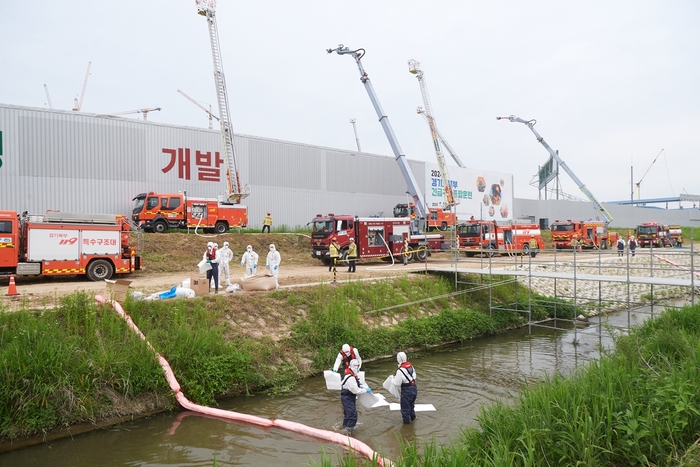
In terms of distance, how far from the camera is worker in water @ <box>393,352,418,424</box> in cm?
942

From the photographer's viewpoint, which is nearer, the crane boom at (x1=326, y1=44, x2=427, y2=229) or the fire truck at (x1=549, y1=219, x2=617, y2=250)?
the crane boom at (x1=326, y1=44, x2=427, y2=229)

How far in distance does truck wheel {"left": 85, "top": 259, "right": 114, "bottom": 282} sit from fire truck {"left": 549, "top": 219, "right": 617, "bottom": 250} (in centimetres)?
2975

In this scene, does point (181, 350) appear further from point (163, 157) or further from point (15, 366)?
point (163, 157)

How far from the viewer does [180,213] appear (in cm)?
2781

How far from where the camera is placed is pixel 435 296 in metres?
19.8

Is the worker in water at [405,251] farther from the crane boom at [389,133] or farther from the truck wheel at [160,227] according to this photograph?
the truck wheel at [160,227]

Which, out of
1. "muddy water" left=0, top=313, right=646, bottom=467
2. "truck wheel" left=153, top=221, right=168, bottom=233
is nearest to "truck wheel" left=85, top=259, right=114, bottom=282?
"truck wheel" left=153, top=221, right=168, bottom=233

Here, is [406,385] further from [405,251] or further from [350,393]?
[405,251]

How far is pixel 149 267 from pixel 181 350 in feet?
39.9

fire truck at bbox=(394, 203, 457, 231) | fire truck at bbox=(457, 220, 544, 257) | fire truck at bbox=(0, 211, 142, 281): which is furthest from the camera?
fire truck at bbox=(394, 203, 457, 231)

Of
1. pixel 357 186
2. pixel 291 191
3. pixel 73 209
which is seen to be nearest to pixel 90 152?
pixel 73 209

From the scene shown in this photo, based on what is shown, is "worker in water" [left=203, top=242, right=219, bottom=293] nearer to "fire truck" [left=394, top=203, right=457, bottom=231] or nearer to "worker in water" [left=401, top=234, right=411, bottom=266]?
"worker in water" [left=401, top=234, right=411, bottom=266]

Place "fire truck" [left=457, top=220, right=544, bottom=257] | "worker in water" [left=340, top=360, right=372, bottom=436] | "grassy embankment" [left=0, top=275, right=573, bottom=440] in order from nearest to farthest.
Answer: "worker in water" [left=340, top=360, right=372, bottom=436] → "grassy embankment" [left=0, top=275, right=573, bottom=440] → "fire truck" [left=457, top=220, right=544, bottom=257]

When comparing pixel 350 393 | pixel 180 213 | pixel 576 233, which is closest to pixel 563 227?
pixel 576 233
